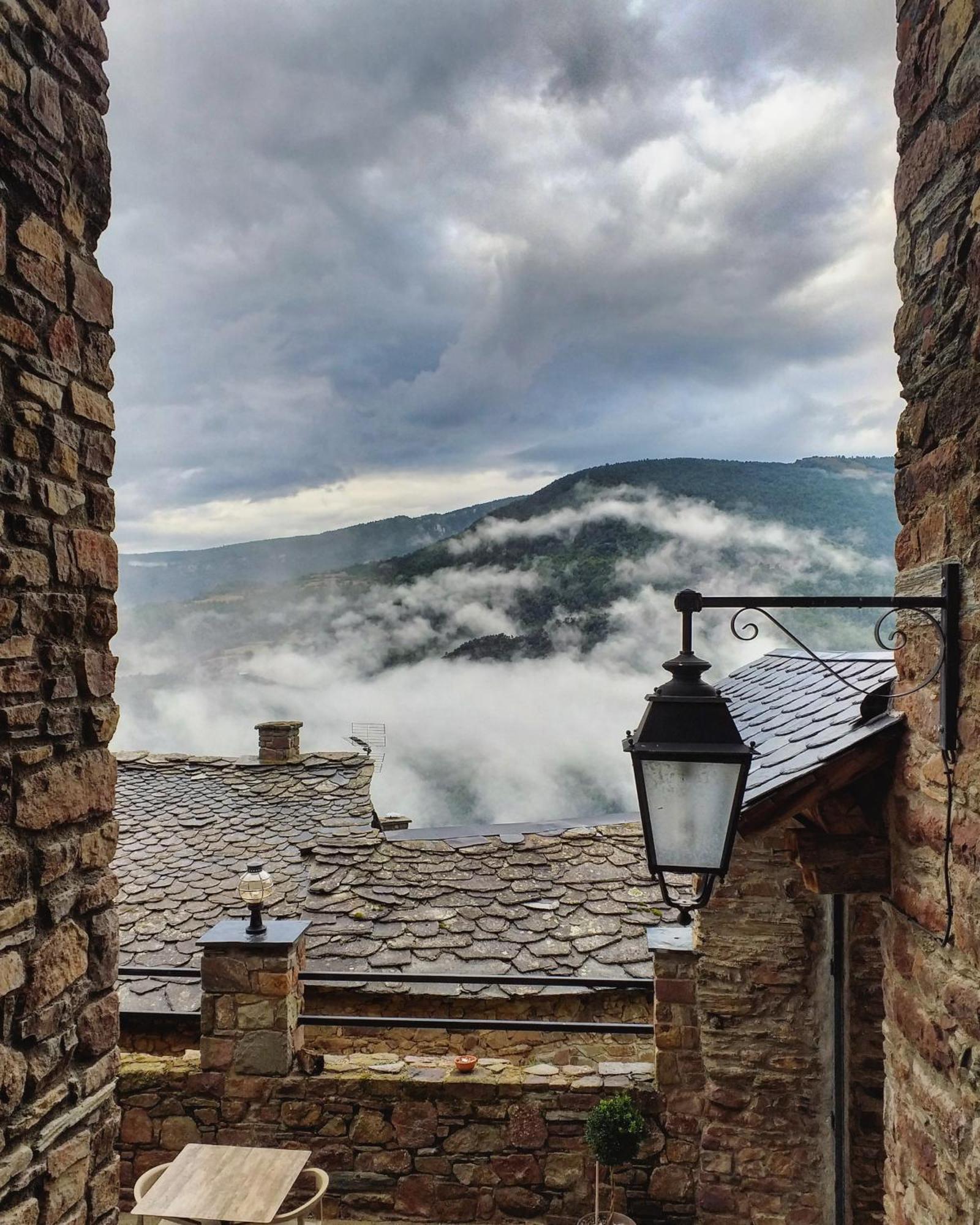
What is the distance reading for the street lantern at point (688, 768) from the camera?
186 centimetres

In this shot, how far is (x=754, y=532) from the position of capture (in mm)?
20641

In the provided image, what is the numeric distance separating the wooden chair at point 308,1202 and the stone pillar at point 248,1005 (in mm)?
495

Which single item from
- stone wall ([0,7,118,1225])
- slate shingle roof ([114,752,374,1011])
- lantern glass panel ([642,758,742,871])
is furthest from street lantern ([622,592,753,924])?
slate shingle roof ([114,752,374,1011])

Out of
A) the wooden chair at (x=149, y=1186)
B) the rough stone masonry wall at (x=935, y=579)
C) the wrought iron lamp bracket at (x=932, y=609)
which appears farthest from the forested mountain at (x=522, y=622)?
the wrought iron lamp bracket at (x=932, y=609)

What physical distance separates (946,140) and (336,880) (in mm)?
6800

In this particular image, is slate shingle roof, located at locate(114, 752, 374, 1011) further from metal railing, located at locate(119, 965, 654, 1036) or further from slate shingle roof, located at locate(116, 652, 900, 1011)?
metal railing, located at locate(119, 965, 654, 1036)

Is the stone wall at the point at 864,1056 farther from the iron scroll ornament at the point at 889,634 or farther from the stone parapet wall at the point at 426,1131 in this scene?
the iron scroll ornament at the point at 889,634

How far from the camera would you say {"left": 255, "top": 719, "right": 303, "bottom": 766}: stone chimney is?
9898 millimetres

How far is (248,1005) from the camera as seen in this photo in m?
4.13

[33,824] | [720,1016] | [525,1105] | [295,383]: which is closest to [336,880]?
[525,1105]

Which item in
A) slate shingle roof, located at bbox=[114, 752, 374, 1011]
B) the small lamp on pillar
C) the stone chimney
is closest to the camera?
the small lamp on pillar

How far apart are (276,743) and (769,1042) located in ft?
24.8

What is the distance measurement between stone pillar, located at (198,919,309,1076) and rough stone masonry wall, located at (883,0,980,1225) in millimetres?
3015

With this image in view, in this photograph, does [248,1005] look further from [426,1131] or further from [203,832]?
[203,832]
